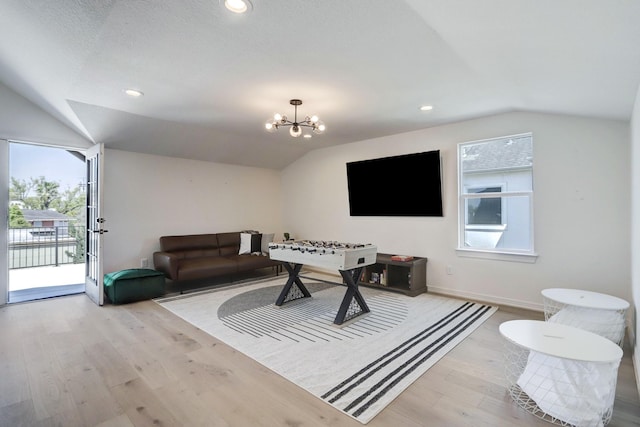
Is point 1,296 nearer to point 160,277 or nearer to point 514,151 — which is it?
point 160,277

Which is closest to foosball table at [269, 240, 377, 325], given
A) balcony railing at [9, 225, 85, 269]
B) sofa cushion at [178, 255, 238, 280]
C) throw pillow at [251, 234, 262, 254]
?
sofa cushion at [178, 255, 238, 280]

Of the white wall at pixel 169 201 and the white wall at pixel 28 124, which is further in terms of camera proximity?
the white wall at pixel 169 201

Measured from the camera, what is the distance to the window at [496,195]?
12.8 feet

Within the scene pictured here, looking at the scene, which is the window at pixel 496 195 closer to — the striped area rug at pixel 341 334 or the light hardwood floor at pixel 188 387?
the striped area rug at pixel 341 334

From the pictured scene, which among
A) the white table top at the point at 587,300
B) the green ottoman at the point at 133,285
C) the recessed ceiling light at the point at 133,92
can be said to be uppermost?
the recessed ceiling light at the point at 133,92

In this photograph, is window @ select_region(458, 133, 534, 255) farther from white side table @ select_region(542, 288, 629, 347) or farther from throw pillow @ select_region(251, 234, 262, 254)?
throw pillow @ select_region(251, 234, 262, 254)

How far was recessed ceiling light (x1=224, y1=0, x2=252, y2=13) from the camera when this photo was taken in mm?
1787

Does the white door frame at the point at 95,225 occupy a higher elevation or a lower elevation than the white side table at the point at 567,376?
higher

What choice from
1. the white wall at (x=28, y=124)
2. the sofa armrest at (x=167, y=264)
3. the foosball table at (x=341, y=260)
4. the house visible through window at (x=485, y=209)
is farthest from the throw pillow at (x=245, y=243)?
the house visible through window at (x=485, y=209)

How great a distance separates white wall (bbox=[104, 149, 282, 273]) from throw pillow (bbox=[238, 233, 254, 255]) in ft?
1.55

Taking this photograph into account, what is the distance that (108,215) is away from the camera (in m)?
4.69

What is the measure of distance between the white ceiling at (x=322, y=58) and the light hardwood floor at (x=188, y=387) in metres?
2.29

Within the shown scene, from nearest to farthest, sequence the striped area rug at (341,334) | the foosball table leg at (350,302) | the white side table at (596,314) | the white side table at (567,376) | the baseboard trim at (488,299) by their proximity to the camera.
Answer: the white side table at (567,376)
the striped area rug at (341,334)
the white side table at (596,314)
the foosball table leg at (350,302)
the baseboard trim at (488,299)

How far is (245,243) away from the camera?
5.81 m
